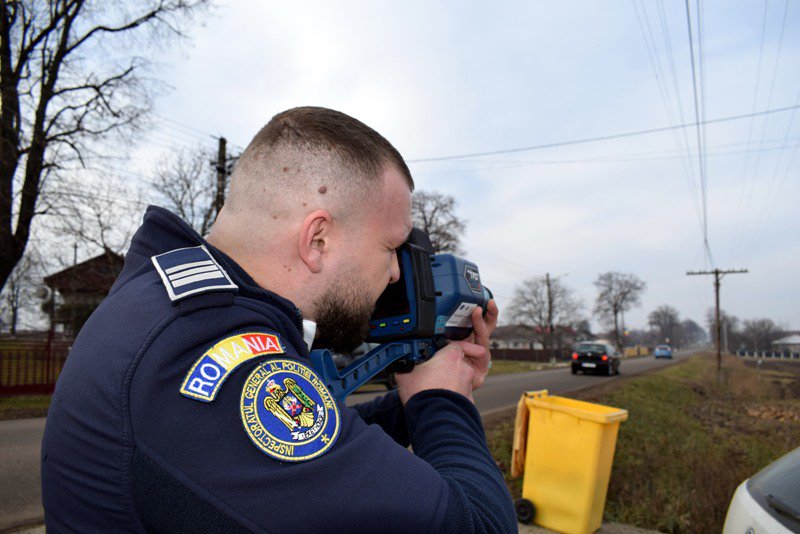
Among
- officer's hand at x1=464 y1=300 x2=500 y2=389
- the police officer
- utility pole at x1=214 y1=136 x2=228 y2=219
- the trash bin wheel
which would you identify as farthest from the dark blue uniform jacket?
utility pole at x1=214 y1=136 x2=228 y2=219

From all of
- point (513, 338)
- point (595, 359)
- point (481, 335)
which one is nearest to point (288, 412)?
point (481, 335)

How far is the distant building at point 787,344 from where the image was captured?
9100 cm

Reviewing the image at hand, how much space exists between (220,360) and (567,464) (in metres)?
4.37

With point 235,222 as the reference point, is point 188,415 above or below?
below

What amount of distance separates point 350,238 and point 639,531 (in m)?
4.73

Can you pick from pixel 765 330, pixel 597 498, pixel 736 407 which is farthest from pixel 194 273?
pixel 765 330

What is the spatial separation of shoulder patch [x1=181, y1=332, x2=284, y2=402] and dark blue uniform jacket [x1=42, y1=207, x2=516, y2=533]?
0.01m

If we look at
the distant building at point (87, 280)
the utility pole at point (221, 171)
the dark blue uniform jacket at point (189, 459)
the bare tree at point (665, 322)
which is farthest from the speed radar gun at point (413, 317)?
the bare tree at point (665, 322)

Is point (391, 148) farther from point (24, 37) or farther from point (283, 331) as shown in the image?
point (24, 37)

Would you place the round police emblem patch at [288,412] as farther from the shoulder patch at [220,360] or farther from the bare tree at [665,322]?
the bare tree at [665,322]

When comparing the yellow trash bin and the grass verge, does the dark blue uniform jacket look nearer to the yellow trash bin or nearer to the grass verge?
the yellow trash bin

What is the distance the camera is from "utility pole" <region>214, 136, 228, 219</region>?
634 inches

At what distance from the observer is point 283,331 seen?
1.00 meters

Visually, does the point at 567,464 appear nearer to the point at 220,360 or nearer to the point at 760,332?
the point at 220,360
